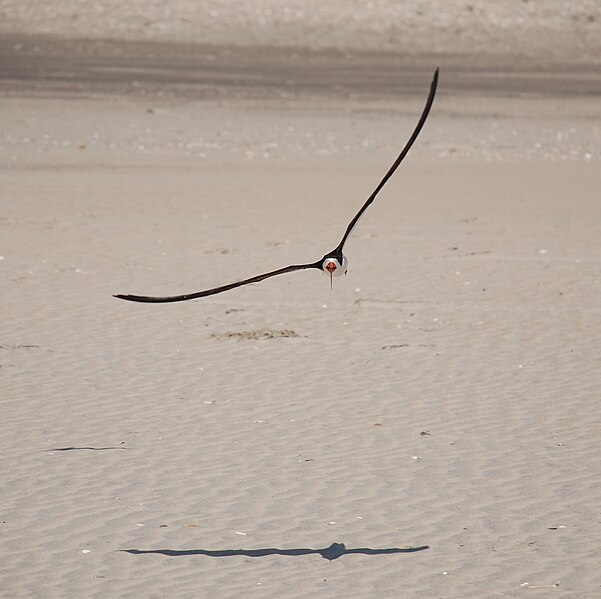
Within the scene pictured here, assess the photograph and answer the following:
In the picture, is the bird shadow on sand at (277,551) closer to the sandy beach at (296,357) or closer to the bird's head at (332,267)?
the sandy beach at (296,357)

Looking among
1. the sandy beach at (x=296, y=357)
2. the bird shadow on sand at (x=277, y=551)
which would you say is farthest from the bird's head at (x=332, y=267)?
the bird shadow on sand at (x=277, y=551)

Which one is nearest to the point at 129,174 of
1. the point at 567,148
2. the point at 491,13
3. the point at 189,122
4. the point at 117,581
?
the point at 189,122

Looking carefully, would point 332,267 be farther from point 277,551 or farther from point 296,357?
point 296,357

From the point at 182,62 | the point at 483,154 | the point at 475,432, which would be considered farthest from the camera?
the point at 182,62

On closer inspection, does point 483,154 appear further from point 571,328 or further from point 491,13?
point 491,13

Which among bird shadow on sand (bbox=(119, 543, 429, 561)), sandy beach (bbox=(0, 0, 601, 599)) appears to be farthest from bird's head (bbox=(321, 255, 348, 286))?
bird shadow on sand (bbox=(119, 543, 429, 561))

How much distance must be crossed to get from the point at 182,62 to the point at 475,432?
33511 millimetres

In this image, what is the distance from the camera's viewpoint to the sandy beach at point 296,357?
23.5 feet

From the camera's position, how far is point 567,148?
2759 centimetres

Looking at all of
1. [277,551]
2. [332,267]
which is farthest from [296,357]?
[332,267]

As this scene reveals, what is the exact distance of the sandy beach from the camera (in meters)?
7.18

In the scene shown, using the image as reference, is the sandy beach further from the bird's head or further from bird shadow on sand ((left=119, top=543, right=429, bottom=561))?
the bird's head

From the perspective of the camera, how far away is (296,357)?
38.2ft

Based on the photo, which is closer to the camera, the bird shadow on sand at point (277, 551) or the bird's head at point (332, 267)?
the bird's head at point (332, 267)
